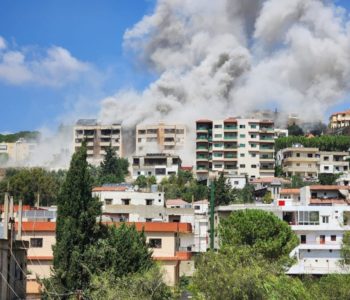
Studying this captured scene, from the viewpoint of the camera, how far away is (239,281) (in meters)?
26.6

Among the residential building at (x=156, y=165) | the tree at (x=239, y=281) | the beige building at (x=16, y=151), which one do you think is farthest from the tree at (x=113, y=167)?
the tree at (x=239, y=281)

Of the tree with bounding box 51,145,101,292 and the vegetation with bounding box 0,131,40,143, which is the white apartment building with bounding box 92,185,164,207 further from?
the vegetation with bounding box 0,131,40,143

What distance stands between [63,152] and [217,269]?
323ft

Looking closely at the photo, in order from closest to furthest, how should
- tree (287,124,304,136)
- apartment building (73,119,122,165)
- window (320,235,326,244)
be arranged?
window (320,235,326,244)
apartment building (73,119,122,165)
tree (287,124,304,136)

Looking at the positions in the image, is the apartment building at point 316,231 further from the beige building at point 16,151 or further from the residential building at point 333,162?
the beige building at point 16,151

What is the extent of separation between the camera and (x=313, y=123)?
13575 cm

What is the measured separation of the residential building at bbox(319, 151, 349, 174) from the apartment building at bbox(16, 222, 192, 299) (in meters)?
66.5

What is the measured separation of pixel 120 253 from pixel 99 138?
84.1 meters

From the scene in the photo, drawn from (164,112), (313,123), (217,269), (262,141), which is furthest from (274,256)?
(313,123)

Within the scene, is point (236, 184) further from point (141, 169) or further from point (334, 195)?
point (334, 195)

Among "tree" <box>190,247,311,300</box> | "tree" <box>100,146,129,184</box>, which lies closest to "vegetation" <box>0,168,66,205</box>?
"tree" <box>100,146,129,184</box>

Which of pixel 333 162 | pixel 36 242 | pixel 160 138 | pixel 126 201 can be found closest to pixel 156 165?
pixel 160 138

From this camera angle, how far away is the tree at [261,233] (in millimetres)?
48188

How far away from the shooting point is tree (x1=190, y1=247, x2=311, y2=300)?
26.7m
